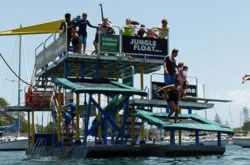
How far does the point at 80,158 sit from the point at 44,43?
8.29 m

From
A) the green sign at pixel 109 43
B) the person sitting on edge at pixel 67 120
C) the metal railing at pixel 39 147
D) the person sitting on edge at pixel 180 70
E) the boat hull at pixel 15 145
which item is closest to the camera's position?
the person sitting on edge at pixel 180 70

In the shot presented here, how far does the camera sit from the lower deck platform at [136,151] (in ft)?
65.0

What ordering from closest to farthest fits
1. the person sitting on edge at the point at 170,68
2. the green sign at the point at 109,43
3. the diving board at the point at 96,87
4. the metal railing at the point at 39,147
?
1. the diving board at the point at 96,87
2. the person sitting on edge at the point at 170,68
3. the green sign at the point at 109,43
4. the metal railing at the point at 39,147

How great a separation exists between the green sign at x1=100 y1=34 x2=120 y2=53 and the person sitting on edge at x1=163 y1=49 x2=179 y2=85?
2.15m

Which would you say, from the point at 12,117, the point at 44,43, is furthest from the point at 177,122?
the point at 12,117

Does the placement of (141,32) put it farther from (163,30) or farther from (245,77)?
(245,77)

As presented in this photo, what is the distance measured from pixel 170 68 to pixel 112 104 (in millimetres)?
2938

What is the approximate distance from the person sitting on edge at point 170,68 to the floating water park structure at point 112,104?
1335 millimetres

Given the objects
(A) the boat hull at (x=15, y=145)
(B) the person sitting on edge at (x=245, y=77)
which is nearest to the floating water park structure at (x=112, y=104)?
(B) the person sitting on edge at (x=245, y=77)

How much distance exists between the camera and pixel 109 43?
2262cm

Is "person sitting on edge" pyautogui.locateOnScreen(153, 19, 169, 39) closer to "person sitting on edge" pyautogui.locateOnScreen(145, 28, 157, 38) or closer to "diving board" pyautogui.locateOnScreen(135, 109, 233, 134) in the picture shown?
"person sitting on edge" pyautogui.locateOnScreen(145, 28, 157, 38)

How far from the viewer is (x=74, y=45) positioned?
74.6 feet

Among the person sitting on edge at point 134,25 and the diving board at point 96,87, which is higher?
the person sitting on edge at point 134,25

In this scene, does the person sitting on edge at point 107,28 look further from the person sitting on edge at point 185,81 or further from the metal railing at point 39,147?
the metal railing at point 39,147
